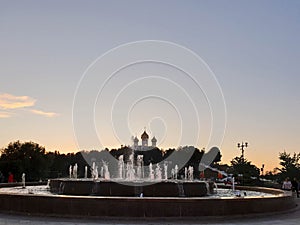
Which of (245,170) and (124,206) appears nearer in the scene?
(124,206)

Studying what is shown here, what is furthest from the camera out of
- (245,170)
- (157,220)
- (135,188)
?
(245,170)

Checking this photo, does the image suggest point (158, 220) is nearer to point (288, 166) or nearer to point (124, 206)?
point (124, 206)

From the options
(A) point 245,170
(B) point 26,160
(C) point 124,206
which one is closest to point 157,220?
(C) point 124,206

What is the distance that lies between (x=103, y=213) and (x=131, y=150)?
2080 inches

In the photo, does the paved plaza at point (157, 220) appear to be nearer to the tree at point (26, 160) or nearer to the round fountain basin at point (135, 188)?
the round fountain basin at point (135, 188)

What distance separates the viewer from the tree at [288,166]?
42875 millimetres

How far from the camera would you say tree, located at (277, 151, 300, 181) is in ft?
141

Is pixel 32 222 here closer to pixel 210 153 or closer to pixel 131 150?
pixel 131 150

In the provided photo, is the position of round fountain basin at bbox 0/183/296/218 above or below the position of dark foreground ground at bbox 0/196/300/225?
above

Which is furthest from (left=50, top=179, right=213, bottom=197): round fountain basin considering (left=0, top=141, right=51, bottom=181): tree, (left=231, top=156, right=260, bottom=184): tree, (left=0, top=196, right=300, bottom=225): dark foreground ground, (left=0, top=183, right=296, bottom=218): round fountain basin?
(left=0, top=141, right=51, bottom=181): tree

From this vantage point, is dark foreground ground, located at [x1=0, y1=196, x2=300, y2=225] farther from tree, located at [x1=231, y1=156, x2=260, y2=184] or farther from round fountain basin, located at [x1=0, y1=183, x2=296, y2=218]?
tree, located at [x1=231, y1=156, x2=260, y2=184]

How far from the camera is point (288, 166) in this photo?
44.3 meters

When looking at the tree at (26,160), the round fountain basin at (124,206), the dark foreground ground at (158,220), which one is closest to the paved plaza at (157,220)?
the dark foreground ground at (158,220)

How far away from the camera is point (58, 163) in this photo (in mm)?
62219
